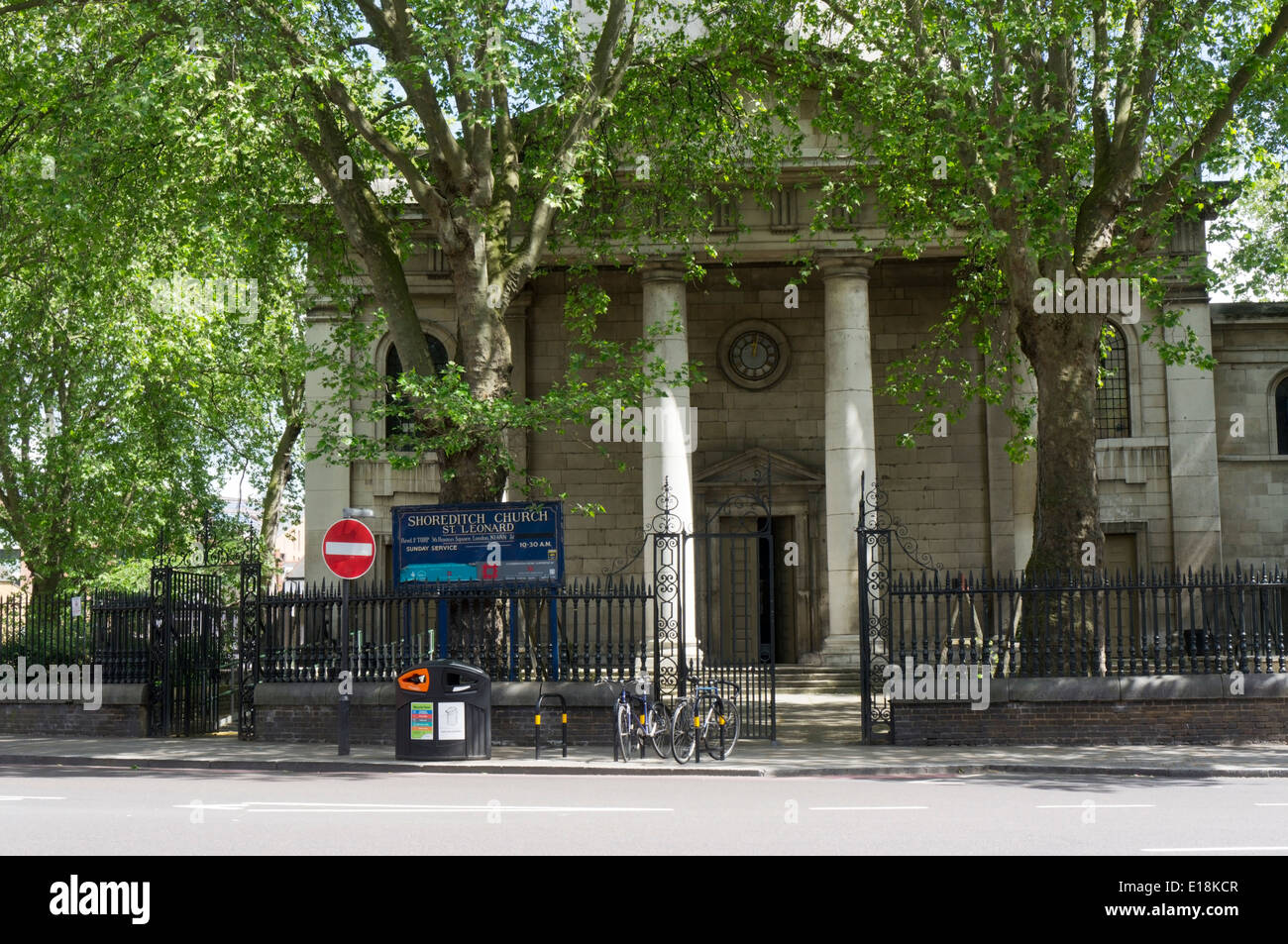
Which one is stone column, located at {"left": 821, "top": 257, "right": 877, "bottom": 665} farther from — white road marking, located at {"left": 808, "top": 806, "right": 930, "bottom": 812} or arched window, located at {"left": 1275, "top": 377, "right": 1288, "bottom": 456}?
white road marking, located at {"left": 808, "top": 806, "right": 930, "bottom": 812}

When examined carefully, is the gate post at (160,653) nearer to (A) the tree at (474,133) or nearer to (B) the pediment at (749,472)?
(A) the tree at (474,133)

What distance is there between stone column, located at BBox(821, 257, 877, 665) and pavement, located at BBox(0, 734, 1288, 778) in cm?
687

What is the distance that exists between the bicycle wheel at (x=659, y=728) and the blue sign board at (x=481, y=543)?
2.41m

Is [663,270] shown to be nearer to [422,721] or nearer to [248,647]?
[248,647]

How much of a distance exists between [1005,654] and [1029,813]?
767 centimetres

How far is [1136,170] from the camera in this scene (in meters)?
18.8

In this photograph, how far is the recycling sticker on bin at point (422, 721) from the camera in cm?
1639

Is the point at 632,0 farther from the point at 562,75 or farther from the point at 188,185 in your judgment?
the point at 188,185

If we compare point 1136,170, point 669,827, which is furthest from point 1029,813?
point 1136,170

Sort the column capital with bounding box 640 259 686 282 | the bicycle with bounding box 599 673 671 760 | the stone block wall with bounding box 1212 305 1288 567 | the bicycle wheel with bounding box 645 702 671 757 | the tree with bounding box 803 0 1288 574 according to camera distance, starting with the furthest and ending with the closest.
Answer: the stone block wall with bounding box 1212 305 1288 567, the column capital with bounding box 640 259 686 282, the tree with bounding box 803 0 1288 574, the bicycle wheel with bounding box 645 702 671 757, the bicycle with bounding box 599 673 671 760

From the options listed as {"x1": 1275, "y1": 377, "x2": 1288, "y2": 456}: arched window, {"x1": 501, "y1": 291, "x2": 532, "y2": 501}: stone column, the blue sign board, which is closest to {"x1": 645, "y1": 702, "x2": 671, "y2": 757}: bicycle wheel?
the blue sign board

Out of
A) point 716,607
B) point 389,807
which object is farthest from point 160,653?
point 716,607

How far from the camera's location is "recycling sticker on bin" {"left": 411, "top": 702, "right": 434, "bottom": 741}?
1639cm

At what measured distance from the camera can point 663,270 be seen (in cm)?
2561
